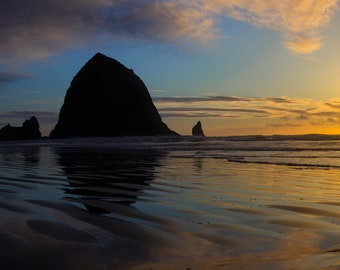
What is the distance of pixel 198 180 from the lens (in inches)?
360

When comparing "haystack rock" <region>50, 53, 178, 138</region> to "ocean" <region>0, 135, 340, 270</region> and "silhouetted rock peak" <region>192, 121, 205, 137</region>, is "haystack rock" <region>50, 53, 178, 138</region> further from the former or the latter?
"ocean" <region>0, 135, 340, 270</region>

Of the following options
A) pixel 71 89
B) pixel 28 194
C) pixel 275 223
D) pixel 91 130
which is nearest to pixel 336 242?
pixel 275 223

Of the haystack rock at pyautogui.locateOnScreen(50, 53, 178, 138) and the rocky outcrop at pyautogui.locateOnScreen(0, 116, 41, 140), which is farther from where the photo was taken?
the rocky outcrop at pyautogui.locateOnScreen(0, 116, 41, 140)

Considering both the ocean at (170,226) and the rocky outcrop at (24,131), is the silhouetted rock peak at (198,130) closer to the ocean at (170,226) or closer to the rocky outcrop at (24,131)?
the rocky outcrop at (24,131)

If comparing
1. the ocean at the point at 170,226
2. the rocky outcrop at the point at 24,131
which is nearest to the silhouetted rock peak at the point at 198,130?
the rocky outcrop at the point at 24,131

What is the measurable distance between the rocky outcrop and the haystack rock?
16.5ft

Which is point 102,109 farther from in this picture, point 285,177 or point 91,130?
point 285,177

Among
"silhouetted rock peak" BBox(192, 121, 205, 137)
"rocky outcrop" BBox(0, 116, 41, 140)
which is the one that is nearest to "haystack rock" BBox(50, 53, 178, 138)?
"rocky outcrop" BBox(0, 116, 41, 140)

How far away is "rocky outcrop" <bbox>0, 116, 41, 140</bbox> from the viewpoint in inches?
4139

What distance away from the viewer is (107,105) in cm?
10431

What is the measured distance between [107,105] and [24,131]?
24.6 meters

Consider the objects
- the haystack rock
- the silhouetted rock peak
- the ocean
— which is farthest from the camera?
the haystack rock

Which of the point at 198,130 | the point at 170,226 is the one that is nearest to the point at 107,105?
the point at 198,130

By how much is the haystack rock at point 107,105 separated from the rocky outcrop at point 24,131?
16.5 ft
